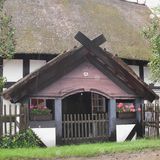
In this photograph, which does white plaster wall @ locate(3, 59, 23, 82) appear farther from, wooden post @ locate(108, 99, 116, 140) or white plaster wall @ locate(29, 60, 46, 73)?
wooden post @ locate(108, 99, 116, 140)

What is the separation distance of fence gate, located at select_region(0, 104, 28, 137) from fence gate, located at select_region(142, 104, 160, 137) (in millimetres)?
A: 5800

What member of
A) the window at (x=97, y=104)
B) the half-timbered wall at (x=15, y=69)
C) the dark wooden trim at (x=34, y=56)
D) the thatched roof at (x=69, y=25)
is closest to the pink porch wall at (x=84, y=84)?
the thatched roof at (x=69, y=25)

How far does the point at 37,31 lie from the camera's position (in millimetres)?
21453

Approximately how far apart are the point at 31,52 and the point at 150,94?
5.73 metres

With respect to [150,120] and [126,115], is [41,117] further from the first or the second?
[150,120]

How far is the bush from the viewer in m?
15.3

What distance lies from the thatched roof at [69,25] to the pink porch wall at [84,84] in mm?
2619

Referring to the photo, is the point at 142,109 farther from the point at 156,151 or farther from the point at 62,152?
the point at 62,152

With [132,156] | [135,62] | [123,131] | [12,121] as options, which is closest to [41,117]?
[12,121]

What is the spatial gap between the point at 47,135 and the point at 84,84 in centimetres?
274

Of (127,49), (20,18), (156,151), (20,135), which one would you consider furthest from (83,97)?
(156,151)

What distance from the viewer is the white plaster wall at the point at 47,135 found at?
16734 mm

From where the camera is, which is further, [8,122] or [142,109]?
[142,109]

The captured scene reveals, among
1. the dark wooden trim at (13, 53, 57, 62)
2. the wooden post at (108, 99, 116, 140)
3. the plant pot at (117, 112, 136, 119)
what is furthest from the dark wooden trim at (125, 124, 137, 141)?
the dark wooden trim at (13, 53, 57, 62)
